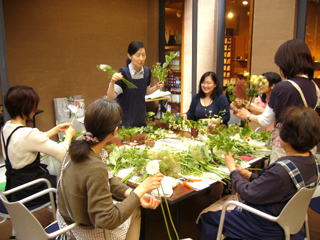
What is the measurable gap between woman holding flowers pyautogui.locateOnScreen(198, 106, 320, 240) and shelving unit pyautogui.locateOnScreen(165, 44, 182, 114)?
537 cm

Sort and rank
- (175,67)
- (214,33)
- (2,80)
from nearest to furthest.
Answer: (2,80), (214,33), (175,67)

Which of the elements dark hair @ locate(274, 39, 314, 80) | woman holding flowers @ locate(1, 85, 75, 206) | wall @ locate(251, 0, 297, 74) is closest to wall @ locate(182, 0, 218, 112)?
wall @ locate(251, 0, 297, 74)

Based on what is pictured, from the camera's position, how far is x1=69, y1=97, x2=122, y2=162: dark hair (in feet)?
5.03

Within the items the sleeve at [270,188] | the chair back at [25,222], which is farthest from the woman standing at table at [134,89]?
the sleeve at [270,188]

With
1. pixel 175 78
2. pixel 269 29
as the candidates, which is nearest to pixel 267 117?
pixel 269 29

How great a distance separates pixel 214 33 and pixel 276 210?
503 cm

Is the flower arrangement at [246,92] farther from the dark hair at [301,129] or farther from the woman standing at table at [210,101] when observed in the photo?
the dark hair at [301,129]

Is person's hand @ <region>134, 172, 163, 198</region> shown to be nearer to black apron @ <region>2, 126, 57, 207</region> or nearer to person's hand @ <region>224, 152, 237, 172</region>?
person's hand @ <region>224, 152, 237, 172</region>

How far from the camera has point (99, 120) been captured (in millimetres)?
1565

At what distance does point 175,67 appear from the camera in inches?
281

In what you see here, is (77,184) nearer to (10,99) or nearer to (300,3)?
(10,99)

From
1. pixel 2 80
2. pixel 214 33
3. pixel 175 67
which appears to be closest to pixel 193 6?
pixel 214 33

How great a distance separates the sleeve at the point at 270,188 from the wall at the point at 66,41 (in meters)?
4.55

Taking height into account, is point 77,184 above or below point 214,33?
below
